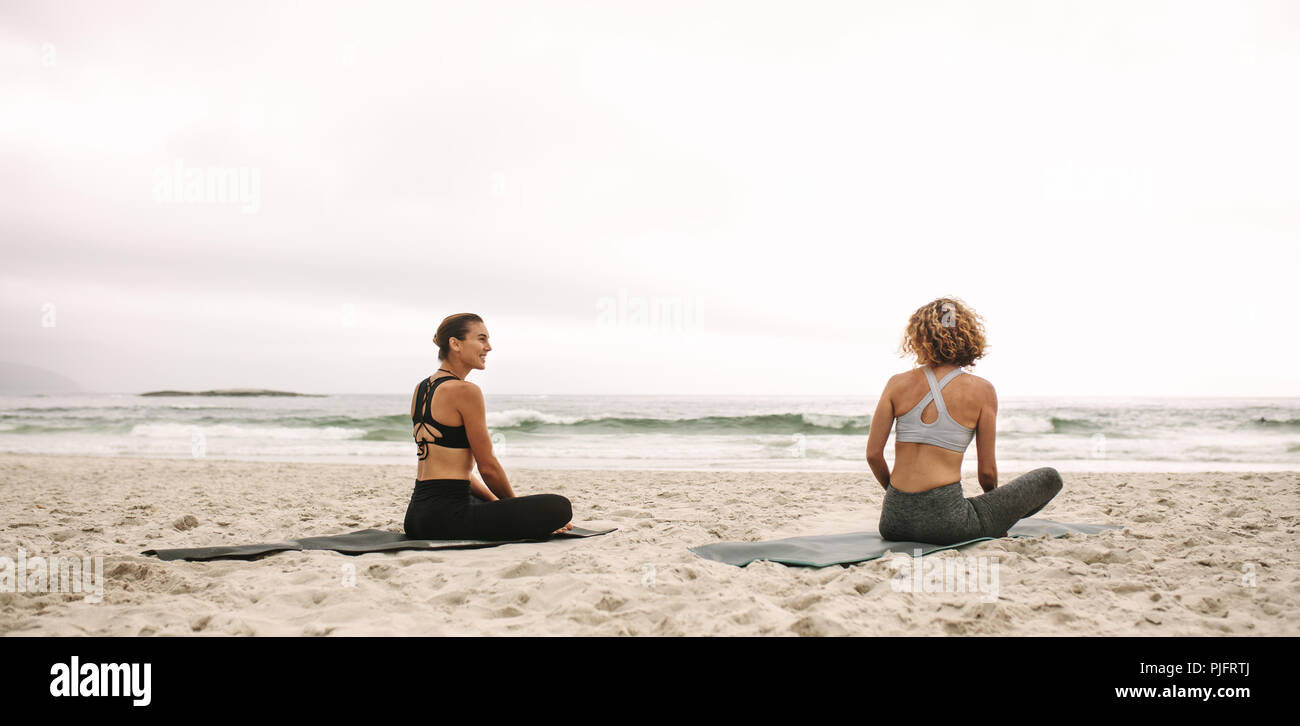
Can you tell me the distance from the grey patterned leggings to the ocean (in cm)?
725

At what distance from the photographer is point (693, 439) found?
61.5 feet

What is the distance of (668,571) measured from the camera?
3.50 metres

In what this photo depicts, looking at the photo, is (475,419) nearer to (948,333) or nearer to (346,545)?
(346,545)

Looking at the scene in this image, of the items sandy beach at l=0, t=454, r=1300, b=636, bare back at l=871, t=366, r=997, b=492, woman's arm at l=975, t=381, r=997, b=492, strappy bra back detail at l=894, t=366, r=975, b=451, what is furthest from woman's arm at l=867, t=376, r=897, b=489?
sandy beach at l=0, t=454, r=1300, b=636

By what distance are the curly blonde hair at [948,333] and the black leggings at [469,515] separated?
2.48m

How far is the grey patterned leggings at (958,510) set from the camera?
13.4 feet

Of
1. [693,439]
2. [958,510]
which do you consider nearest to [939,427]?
[958,510]

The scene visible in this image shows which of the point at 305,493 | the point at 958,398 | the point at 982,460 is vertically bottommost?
the point at 305,493

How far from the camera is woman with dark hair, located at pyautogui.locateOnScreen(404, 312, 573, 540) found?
4207mm

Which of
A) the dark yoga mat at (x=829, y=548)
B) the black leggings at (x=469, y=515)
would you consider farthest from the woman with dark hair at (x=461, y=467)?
the dark yoga mat at (x=829, y=548)

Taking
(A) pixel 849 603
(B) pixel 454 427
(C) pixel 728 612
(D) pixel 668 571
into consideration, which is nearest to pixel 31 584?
(B) pixel 454 427

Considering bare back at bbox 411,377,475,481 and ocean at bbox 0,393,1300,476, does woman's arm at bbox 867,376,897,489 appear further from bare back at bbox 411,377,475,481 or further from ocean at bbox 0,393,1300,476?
ocean at bbox 0,393,1300,476
